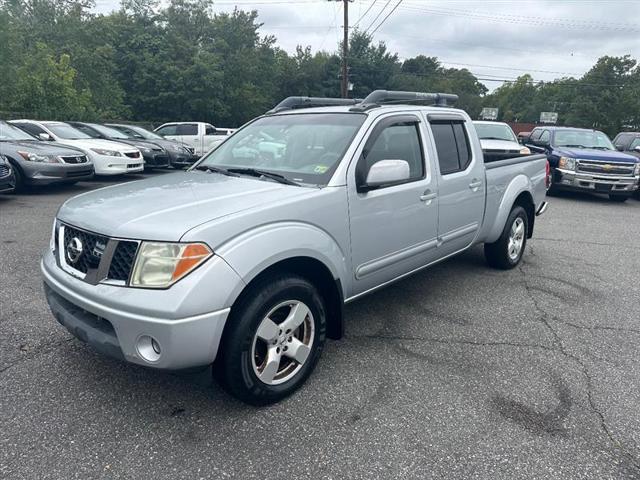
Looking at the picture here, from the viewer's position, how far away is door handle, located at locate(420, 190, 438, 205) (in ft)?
12.0

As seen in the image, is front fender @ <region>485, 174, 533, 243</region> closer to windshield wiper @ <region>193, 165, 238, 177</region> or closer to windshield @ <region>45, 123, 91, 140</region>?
windshield wiper @ <region>193, 165, 238, 177</region>

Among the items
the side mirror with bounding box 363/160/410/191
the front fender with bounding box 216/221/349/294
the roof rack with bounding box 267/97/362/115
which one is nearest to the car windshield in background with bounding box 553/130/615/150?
the roof rack with bounding box 267/97/362/115

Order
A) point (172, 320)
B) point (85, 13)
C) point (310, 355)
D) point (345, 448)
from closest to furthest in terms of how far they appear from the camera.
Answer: point (172, 320) < point (345, 448) < point (310, 355) < point (85, 13)

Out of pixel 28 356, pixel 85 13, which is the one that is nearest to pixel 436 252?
pixel 28 356

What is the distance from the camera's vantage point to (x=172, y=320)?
7.07 ft

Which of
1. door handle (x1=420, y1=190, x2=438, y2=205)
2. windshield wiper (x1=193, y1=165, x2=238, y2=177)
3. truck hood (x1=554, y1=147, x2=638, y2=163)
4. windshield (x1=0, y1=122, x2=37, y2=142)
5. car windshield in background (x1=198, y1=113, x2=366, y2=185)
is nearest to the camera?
car windshield in background (x1=198, y1=113, x2=366, y2=185)

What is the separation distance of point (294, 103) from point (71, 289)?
2.79 m

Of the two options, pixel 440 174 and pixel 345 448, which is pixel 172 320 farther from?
pixel 440 174

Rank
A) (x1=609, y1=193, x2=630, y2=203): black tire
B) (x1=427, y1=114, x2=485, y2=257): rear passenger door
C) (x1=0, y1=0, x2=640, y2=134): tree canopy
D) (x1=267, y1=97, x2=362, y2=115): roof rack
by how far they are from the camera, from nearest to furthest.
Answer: (x1=427, y1=114, x2=485, y2=257): rear passenger door < (x1=267, y1=97, x2=362, y2=115): roof rack < (x1=609, y1=193, x2=630, y2=203): black tire < (x1=0, y1=0, x2=640, y2=134): tree canopy

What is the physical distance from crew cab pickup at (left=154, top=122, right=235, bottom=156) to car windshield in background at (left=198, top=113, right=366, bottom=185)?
1382cm

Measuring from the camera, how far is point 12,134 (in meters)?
9.80

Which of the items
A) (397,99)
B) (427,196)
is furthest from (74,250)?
(397,99)

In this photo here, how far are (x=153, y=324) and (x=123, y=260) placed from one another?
39cm

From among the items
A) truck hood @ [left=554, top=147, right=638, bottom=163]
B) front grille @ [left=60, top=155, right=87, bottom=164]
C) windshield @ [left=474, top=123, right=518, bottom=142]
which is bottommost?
truck hood @ [left=554, top=147, right=638, bottom=163]
